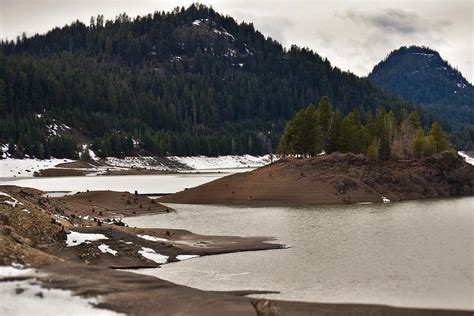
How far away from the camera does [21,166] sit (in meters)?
166

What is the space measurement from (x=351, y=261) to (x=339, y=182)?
49.6 m

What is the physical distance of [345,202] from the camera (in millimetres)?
80062

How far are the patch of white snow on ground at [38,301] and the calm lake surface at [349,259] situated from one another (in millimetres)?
8098

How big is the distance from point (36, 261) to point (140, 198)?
53387 millimetres

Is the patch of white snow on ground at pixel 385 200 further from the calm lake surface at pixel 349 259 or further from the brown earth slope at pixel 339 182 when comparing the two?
the calm lake surface at pixel 349 259

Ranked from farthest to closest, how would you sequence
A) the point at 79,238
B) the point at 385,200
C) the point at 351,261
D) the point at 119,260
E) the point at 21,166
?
the point at 21,166 → the point at 385,200 → the point at 79,238 → the point at 119,260 → the point at 351,261

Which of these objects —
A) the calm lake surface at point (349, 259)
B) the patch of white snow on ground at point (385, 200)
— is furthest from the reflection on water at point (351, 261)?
the patch of white snow on ground at point (385, 200)

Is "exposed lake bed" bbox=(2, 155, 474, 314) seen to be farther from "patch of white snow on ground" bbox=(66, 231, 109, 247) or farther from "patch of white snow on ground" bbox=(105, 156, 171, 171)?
"patch of white snow on ground" bbox=(105, 156, 171, 171)

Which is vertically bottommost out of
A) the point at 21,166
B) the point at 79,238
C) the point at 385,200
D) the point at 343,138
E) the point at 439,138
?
the point at 79,238

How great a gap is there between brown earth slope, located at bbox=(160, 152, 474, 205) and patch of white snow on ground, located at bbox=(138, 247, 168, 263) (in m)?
44.4

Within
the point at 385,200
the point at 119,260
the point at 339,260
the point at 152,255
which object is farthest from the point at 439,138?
the point at 119,260

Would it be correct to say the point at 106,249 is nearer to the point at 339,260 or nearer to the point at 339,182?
the point at 339,260

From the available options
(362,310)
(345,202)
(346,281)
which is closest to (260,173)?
(345,202)

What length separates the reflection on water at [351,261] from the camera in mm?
27672
